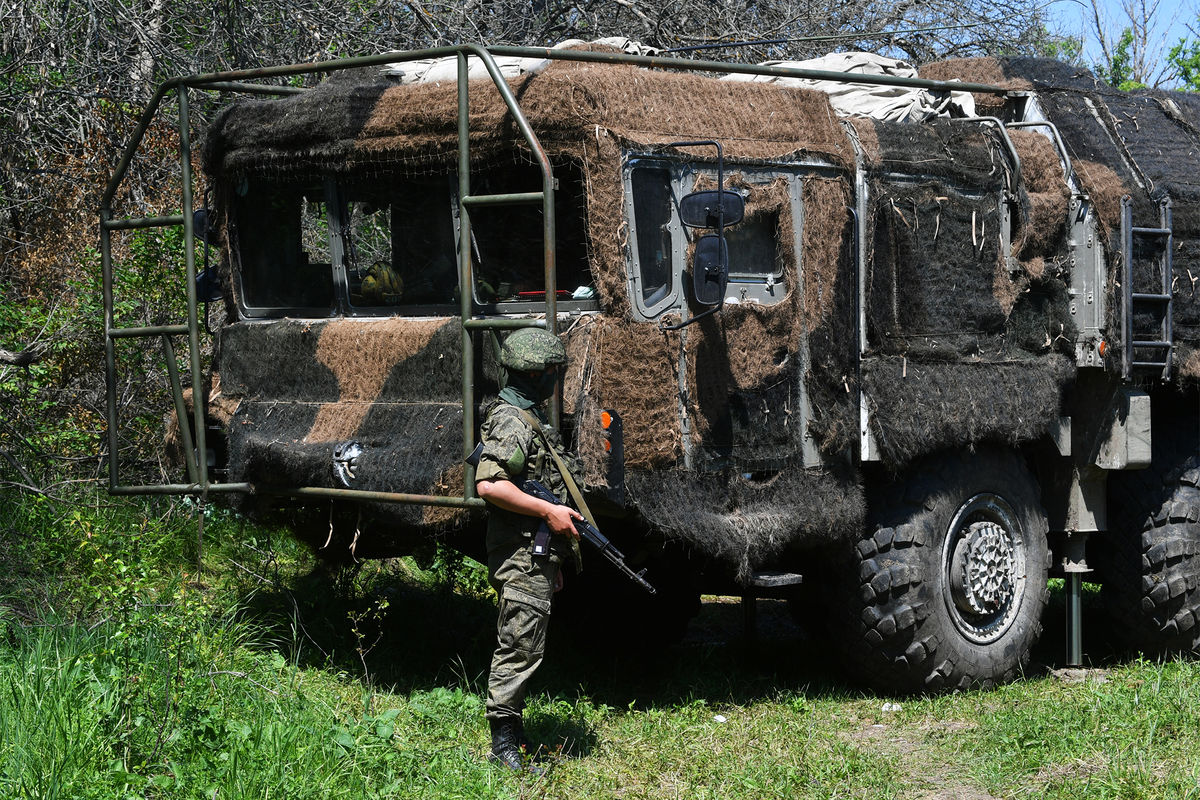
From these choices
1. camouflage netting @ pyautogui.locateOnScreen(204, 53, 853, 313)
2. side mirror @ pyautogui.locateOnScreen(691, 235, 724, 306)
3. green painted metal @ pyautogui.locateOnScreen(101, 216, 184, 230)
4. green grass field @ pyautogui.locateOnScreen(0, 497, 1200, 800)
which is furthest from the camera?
green painted metal @ pyautogui.locateOnScreen(101, 216, 184, 230)

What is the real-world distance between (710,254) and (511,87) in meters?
1.06

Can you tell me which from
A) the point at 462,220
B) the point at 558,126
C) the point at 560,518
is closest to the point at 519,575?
the point at 560,518

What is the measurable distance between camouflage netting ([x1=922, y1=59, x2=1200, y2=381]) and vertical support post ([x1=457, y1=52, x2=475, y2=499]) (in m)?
3.46

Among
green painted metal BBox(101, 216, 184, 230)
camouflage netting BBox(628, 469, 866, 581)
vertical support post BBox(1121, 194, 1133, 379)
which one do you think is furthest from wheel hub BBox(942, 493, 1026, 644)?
green painted metal BBox(101, 216, 184, 230)

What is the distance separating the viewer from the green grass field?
4898 millimetres

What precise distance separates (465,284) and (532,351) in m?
0.54

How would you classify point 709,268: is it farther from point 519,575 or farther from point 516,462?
point 519,575

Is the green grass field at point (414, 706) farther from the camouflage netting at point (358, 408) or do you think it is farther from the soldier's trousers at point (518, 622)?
the camouflage netting at point (358, 408)

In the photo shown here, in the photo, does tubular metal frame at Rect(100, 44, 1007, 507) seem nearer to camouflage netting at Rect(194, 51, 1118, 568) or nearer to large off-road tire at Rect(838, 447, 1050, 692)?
camouflage netting at Rect(194, 51, 1118, 568)

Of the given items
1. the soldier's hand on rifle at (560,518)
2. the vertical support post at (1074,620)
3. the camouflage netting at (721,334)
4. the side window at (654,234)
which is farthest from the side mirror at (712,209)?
the vertical support post at (1074,620)

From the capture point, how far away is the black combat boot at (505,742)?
5461mm

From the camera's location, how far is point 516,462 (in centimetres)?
533

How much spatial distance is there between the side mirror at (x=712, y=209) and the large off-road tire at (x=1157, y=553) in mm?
3274

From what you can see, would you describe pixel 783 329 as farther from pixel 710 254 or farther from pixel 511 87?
pixel 511 87
